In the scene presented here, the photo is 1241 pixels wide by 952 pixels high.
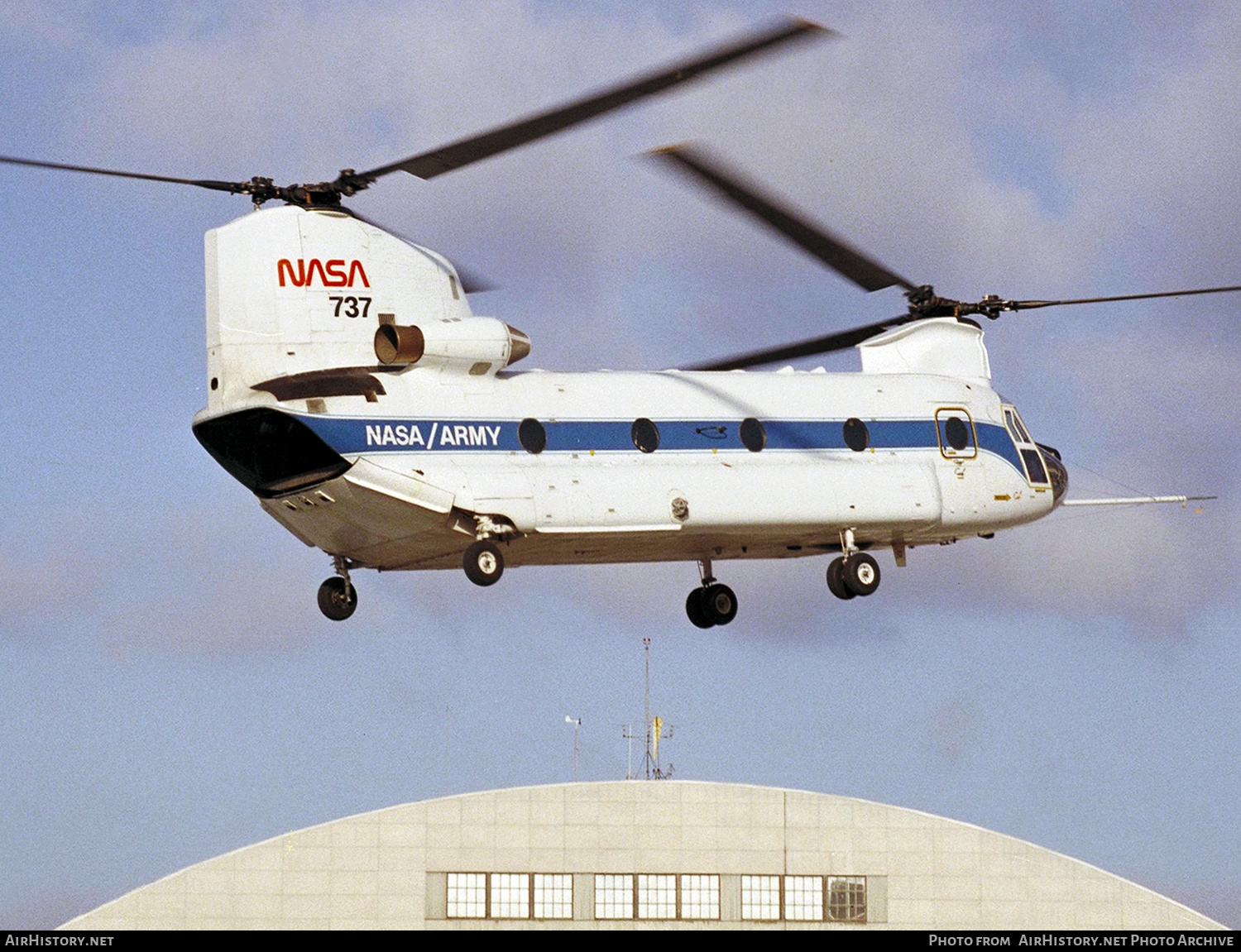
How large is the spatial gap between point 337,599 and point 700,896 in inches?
862

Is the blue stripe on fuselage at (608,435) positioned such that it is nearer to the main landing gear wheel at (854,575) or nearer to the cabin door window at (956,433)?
the cabin door window at (956,433)

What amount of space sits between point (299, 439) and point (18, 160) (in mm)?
6632

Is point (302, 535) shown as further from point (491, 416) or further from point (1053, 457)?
point (1053, 457)

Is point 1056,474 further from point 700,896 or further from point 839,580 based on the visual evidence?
point 700,896

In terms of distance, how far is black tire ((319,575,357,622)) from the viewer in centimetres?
4188

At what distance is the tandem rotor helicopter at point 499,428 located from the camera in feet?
128

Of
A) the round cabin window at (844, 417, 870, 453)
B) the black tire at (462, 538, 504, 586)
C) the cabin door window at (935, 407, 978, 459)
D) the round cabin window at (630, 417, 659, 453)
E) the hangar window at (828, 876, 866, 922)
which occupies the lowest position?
the hangar window at (828, 876, 866, 922)

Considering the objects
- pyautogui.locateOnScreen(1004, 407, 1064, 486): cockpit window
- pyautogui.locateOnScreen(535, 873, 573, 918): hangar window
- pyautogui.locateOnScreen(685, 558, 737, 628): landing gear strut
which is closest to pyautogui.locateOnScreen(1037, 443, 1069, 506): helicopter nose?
pyautogui.locateOnScreen(1004, 407, 1064, 486): cockpit window

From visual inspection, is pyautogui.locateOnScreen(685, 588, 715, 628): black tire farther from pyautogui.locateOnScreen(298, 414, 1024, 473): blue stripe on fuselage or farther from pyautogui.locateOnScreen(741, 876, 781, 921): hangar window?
pyautogui.locateOnScreen(741, 876, 781, 921): hangar window

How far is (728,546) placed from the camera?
44375 millimetres

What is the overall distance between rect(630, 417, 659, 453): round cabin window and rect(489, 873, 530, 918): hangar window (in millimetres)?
21660

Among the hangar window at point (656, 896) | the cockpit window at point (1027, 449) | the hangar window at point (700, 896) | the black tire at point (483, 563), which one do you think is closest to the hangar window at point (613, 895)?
the hangar window at point (656, 896)
